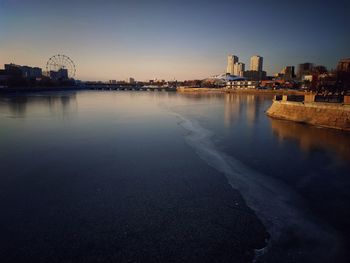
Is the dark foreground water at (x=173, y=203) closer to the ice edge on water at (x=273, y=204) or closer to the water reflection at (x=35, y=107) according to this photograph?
the ice edge on water at (x=273, y=204)

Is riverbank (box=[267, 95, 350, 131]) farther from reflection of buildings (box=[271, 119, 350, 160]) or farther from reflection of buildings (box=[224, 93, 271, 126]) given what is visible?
reflection of buildings (box=[224, 93, 271, 126])

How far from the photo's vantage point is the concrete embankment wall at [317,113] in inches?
773

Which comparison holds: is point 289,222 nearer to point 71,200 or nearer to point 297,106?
point 71,200

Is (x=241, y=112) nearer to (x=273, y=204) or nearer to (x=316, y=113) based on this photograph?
(x=316, y=113)

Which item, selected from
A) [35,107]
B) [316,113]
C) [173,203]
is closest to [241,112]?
[316,113]

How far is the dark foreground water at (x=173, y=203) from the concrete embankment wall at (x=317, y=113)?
6.70m

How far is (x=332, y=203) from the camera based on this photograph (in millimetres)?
7590

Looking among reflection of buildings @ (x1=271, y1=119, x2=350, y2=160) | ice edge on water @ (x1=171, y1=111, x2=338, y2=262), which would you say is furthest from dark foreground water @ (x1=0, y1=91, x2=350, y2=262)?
reflection of buildings @ (x1=271, y1=119, x2=350, y2=160)

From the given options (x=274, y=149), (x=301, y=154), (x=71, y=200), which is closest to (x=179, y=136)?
(x=274, y=149)

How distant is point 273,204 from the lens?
24.6 feet

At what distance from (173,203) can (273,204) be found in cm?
317

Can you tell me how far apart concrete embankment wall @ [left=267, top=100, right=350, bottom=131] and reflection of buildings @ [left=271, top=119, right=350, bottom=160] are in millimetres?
1117

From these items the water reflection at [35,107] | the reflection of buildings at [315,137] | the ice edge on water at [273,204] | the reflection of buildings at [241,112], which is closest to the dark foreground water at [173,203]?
the ice edge on water at [273,204]

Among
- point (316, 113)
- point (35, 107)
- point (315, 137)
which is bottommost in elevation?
point (315, 137)
